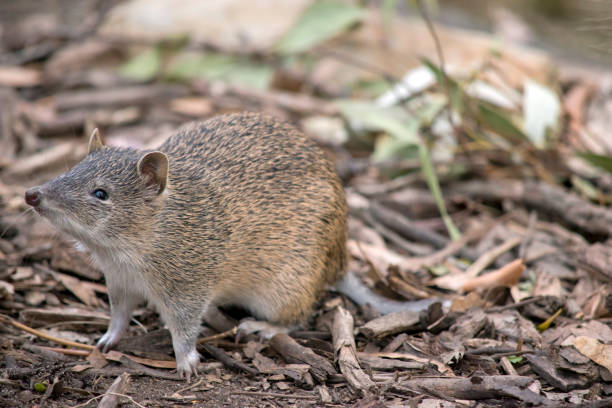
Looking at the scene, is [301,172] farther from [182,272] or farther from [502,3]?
[502,3]

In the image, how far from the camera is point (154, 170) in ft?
14.1

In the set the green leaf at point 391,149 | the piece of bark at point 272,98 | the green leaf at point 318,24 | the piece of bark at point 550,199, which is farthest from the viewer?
the green leaf at point 318,24

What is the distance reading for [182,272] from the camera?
14.4 ft

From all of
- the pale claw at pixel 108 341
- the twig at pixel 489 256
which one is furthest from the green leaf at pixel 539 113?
the pale claw at pixel 108 341

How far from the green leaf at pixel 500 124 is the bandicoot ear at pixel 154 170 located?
3692mm

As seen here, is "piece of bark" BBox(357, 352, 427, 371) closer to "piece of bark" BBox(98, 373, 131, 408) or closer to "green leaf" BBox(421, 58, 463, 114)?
"piece of bark" BBox(98, 373, 131, 408)

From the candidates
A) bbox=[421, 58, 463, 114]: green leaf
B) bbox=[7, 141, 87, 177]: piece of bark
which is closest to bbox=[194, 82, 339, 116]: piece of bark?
bbox=[421, 58, 463, 114]: green leaf

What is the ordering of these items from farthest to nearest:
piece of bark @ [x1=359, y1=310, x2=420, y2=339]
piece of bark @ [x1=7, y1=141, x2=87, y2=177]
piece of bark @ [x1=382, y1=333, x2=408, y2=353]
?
piece of bark @ [x1=7, y1=141, x2=87, y2=177], piece of bark @ [x1=359, y1=310, x2=420, y2=339], piece of bark @ [x1=382, y1=333, x2=408, y2=353]

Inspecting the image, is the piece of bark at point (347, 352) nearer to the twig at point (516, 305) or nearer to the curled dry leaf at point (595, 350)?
the twig at point (516, 305)

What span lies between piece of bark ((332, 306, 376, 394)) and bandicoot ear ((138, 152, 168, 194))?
162cm

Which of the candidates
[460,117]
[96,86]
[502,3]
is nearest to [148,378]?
[460,117]

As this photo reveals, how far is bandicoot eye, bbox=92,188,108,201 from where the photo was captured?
13.7ft

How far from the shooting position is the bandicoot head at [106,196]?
4.02 metres

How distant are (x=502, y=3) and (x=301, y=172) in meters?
9.61
